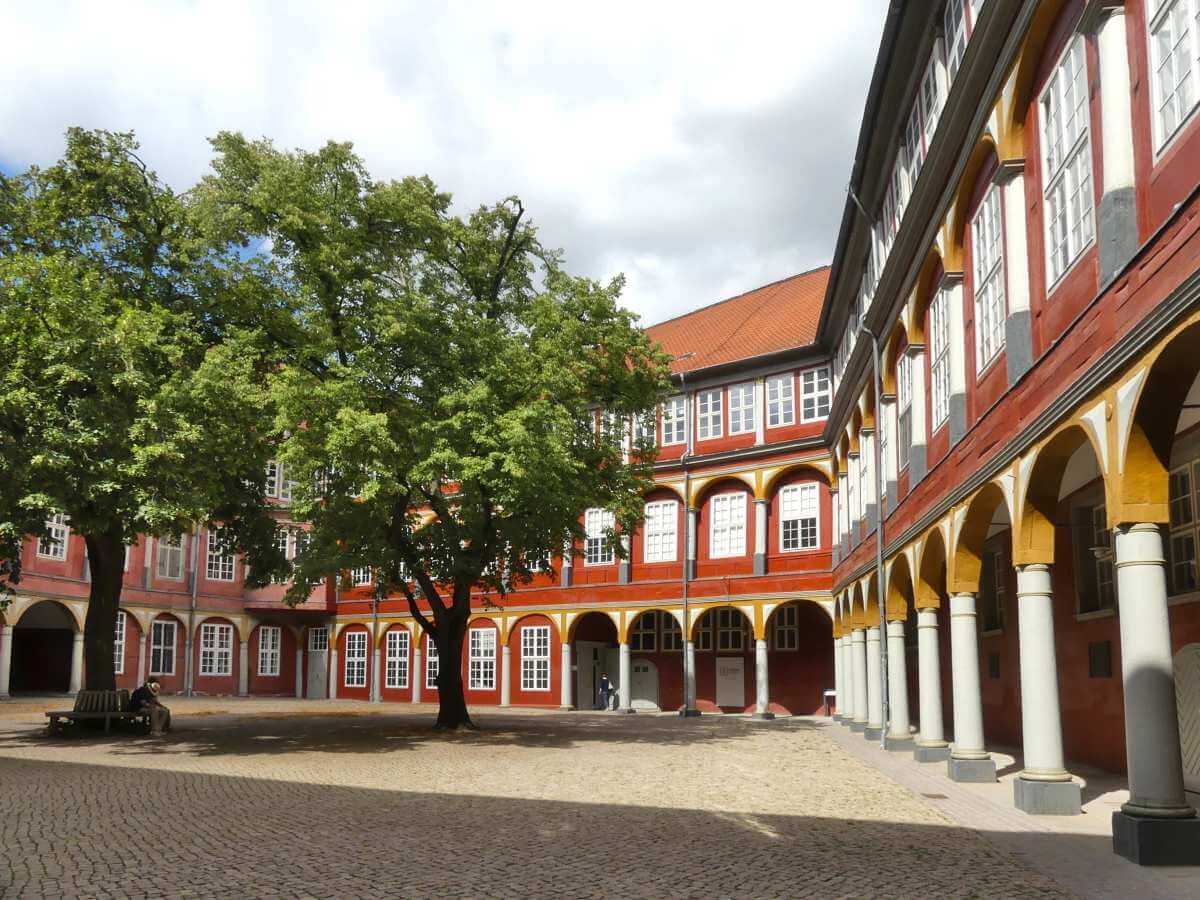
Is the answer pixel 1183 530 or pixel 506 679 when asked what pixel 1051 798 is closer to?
pixel 1183 530

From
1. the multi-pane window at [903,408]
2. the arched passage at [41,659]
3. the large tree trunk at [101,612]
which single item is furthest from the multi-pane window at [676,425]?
the arched passage at [41,659]

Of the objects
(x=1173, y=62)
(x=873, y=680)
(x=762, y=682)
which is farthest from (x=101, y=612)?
(x=1173, y=62)

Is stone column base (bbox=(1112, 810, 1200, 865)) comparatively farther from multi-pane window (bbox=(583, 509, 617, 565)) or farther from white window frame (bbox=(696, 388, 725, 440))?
multi-pane window (bbox=(583, 509, 617, 565))

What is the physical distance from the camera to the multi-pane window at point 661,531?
37062 millimetres

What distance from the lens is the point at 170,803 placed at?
484 inches

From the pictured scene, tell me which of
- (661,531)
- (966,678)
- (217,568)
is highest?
(661,531)

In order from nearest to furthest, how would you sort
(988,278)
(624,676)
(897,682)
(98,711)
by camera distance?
(988,278) < (897,682) < (98,711) < (624,676)

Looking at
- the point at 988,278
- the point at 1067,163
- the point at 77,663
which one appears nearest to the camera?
the point at 1067,163

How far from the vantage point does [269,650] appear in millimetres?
48000

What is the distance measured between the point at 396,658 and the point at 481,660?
→ 5027 mm

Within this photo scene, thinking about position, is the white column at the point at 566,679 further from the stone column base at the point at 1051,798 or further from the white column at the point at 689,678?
the stone column base at the point at 1051,798

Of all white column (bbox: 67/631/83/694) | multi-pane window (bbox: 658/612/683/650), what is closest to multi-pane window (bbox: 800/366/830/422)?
multi-pane window (bbox: 658/612/683/650)

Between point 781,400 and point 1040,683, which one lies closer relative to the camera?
point 1040,683

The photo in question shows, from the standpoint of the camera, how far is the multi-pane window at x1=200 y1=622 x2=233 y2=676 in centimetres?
4559
